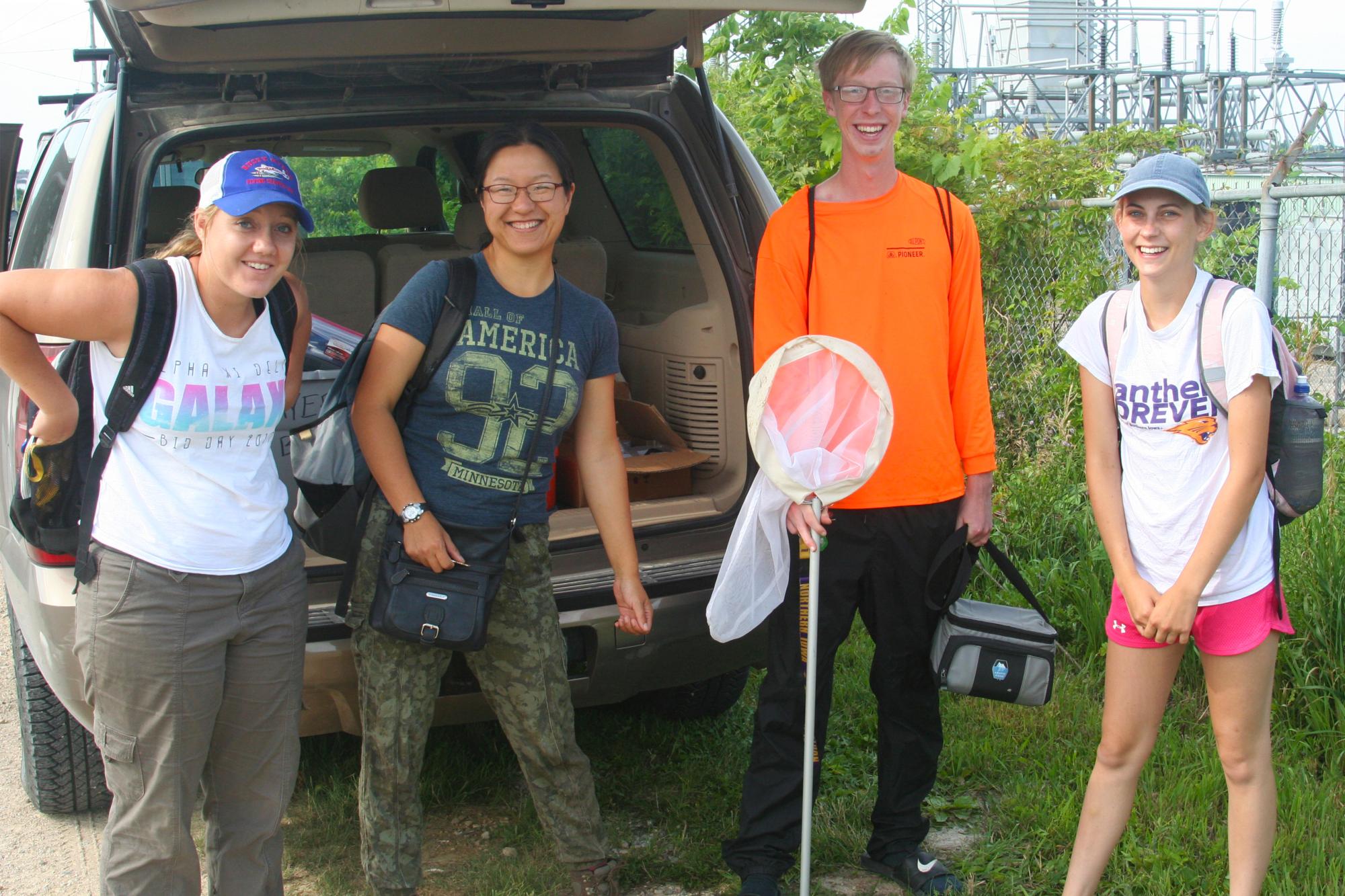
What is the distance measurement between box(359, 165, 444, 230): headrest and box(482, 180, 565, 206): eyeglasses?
2.38m

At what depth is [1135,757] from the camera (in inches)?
94.8

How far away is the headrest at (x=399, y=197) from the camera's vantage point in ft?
15.2

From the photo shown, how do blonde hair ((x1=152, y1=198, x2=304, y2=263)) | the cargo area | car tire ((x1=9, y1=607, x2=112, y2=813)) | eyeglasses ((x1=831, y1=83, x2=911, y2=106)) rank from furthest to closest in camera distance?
1. the cargo area
2. car tire ((x1=9, y1=607, x2=112, y2=813))
3. eyeglasses ((x1=831, y1=83, x2=911, y2=106))
4. blonde hair ((x1=152, y1=198, x2=304, y2=263))

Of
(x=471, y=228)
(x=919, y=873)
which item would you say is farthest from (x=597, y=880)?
(x=471, y=228)

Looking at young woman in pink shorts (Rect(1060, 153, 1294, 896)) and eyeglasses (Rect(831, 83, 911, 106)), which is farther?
eyeglasses (Rect(831, 83, 911, 106))

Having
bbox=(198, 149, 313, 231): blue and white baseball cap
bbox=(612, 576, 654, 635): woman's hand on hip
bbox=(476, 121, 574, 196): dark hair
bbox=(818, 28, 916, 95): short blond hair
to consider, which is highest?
bbox=(818, 28, 916, 95): short blond hair

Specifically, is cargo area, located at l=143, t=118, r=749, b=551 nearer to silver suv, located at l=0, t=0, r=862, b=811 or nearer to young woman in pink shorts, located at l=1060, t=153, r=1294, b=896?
silver suv, located at l=0, t=0, r=862, b=811

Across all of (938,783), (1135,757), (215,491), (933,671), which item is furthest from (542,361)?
(938,783)

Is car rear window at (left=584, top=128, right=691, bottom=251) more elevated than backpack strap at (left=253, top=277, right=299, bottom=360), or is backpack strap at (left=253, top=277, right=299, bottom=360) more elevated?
car rear window at (left=584, top=128, right=691, bottom=251)

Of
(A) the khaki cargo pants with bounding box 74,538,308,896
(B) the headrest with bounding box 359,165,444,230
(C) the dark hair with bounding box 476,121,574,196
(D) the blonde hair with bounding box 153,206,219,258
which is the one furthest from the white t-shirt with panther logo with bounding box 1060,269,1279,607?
(B) the headrest with bounding box 359,165,444,230

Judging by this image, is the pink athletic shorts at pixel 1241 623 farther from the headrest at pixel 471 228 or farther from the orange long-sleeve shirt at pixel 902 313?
the headrest at pixel 471 228

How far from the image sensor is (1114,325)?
2377 millimetres

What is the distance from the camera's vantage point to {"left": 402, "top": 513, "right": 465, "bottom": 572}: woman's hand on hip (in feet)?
7.81

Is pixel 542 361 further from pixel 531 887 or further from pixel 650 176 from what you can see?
pixel 650 176
